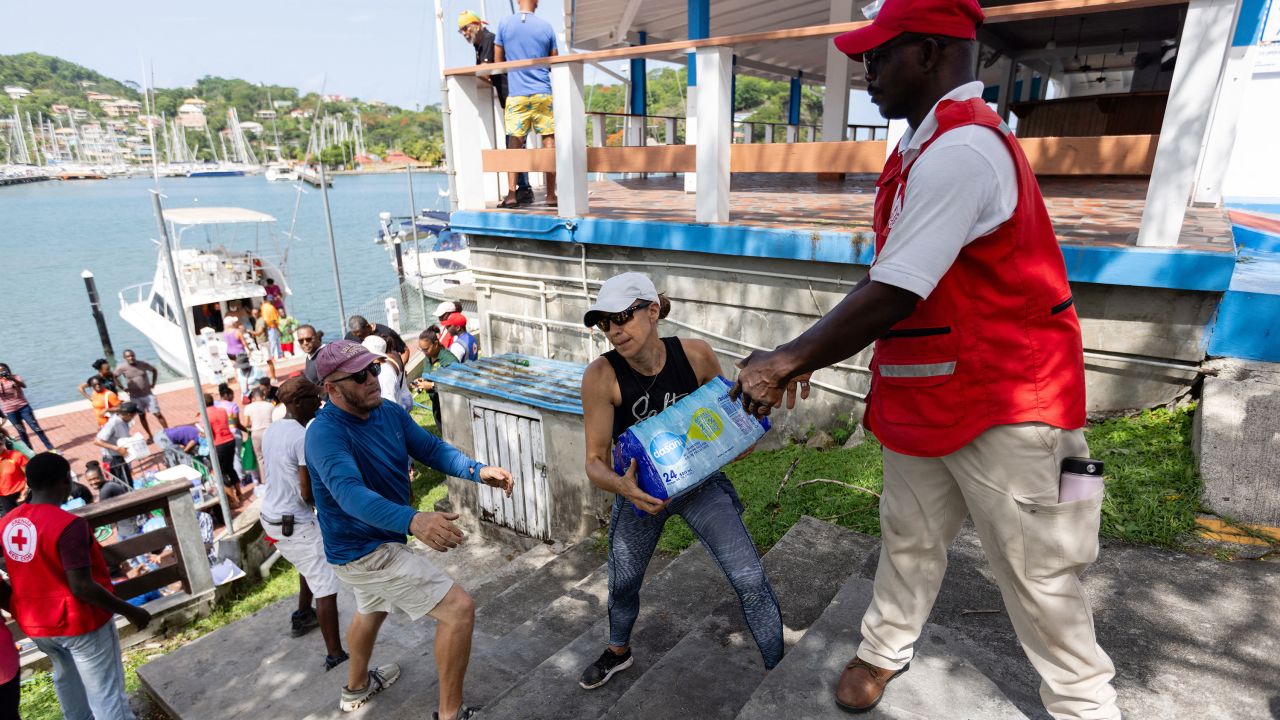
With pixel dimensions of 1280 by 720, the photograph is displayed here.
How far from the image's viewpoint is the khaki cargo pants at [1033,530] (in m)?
1.71

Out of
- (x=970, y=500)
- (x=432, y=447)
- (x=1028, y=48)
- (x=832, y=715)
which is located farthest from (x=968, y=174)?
(x=1028, y=48)

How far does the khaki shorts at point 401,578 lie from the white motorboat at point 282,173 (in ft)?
407

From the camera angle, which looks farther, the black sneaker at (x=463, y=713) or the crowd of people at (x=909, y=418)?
the black sneaker at (x=463, y=713)

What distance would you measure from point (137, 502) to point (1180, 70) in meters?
7.34

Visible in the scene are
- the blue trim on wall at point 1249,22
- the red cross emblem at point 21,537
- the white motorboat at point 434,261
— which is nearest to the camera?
the red cross emblem at point 21,537

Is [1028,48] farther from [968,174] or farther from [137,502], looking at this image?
[137,502]

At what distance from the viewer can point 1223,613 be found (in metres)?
2.63

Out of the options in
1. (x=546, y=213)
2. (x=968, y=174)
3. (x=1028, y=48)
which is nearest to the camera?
(x=968, y=174)

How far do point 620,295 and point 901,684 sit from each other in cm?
166

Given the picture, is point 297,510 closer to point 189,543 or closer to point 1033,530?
point 189,543

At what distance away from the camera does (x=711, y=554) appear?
108 inches

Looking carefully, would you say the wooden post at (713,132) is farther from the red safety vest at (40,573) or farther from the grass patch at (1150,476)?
the red safety vest at (40,573)

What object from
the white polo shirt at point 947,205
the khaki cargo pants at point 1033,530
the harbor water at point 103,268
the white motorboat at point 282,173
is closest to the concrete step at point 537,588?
the khaki cargo pants at point 1033,530

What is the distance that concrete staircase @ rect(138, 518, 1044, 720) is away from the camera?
2.27 meters
